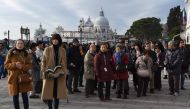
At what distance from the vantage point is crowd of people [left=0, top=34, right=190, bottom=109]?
1041cm

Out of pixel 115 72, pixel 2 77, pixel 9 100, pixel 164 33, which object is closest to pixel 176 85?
pixel 115 72

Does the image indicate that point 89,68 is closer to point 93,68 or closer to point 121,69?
point 93,68

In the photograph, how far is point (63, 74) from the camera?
408 inches

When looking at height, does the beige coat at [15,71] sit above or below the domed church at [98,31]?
below

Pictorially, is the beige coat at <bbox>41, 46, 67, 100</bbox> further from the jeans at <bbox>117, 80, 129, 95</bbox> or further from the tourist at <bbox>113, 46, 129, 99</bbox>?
→ the jeans at <bbox>117, 80, 129, 95</bbox>

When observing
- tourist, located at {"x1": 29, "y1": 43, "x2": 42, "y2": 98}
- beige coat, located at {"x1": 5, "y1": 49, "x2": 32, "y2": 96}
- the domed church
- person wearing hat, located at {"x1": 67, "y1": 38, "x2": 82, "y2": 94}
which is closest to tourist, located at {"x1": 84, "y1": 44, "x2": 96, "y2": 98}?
person wearing hat, located at {"x1": 67, "y1": 38, "x2": 82, "y2": 94}

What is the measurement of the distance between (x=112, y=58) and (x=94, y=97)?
1548 mm

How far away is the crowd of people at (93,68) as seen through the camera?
10.4m

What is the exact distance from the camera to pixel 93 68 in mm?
14508

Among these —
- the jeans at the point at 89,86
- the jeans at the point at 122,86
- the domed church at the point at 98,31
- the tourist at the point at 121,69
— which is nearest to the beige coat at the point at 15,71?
the jeans at the point at 89,86

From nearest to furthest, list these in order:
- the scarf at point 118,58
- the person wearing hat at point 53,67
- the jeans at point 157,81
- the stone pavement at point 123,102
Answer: the person wearing hat at point 53,67 < the stone pavement at point 123,102 < the scarf at point 118,58 < the jeans at point 157,81

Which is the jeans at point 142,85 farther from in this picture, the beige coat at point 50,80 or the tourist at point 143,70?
the beige coat at point 50,80

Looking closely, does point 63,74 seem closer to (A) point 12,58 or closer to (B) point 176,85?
(A) point 12,58

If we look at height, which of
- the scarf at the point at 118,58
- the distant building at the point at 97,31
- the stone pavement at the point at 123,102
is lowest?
the stone pavement at the point at 123,102
